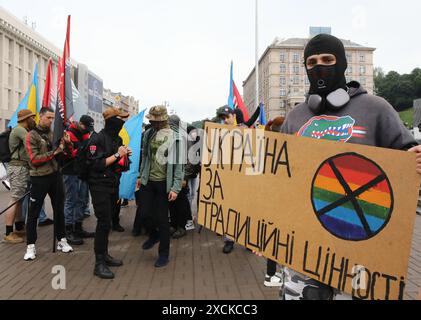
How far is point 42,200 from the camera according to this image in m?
4.96

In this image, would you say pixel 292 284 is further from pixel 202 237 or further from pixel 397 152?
pixel 202 237

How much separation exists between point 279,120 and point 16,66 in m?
62.6

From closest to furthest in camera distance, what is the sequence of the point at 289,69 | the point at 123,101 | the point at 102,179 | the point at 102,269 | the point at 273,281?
the point at 273,281 → the point at 102,269 → the point at 102,179 → the point at 289,69 → the point at 123,101

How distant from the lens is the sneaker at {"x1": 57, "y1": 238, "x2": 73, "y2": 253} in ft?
17.3

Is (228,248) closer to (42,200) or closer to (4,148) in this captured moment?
(42,200)

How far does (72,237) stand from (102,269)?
1911mm

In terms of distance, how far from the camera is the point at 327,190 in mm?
1937

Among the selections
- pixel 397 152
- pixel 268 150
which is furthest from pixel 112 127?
pixel 397 152

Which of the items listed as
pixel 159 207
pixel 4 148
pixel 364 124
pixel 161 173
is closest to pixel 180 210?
pixel 159 207

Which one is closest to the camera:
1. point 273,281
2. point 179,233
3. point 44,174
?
point 273,281

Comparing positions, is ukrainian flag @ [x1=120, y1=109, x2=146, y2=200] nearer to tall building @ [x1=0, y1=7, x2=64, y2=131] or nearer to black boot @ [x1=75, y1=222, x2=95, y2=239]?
black boot @ [x1=75, y1=222, x2=95, y2=239]

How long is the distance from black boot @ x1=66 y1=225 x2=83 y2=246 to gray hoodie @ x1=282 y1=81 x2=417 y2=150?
4719 mm

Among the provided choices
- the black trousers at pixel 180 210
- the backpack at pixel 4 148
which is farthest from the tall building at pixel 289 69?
the backpack at pixel 4 148

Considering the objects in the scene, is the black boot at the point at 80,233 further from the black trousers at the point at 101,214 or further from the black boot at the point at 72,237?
the black trousers at the point at 101,214
